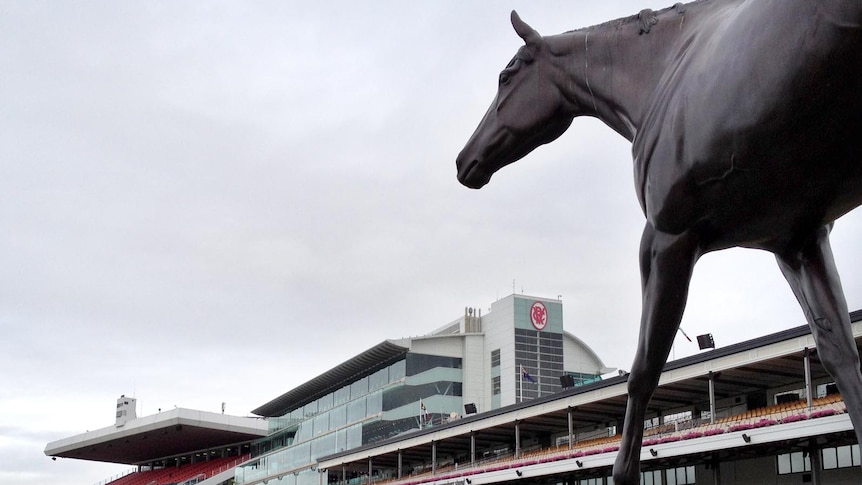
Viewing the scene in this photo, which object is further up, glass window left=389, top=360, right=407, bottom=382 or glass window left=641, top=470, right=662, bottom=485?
glass window left=389, top=360, right=407, bottom=382

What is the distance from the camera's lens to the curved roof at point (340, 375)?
56.8 m

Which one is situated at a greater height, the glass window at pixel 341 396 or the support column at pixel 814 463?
the glass window at pixel 341 396

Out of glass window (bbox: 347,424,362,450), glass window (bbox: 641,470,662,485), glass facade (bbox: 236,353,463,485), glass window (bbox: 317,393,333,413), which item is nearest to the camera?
glass window (bbox: 641,470,662,485)

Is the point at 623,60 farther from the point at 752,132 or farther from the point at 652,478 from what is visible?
the point at 652,478

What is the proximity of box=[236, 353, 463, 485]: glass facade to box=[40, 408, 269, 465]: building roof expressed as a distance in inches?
274

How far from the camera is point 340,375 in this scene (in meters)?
62.4

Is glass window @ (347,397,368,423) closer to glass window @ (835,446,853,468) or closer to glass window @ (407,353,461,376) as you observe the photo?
glass window @ (407,353,461,376)

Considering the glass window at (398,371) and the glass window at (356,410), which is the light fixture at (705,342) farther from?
the glass window at (356,410)

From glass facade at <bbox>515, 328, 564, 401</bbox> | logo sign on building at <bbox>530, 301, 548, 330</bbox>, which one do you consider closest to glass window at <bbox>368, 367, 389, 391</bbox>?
glass facade at <bbox>515, 328, 564, 401</bbox>

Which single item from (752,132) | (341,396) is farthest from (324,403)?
(752,132)

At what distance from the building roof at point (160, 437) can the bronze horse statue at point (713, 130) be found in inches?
2740

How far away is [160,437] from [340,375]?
23.3 metres

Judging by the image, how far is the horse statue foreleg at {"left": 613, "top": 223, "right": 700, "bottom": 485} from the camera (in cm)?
289

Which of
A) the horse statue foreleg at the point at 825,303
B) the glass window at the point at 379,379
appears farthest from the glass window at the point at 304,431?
the horse statue foreleg at the point at 825,303
